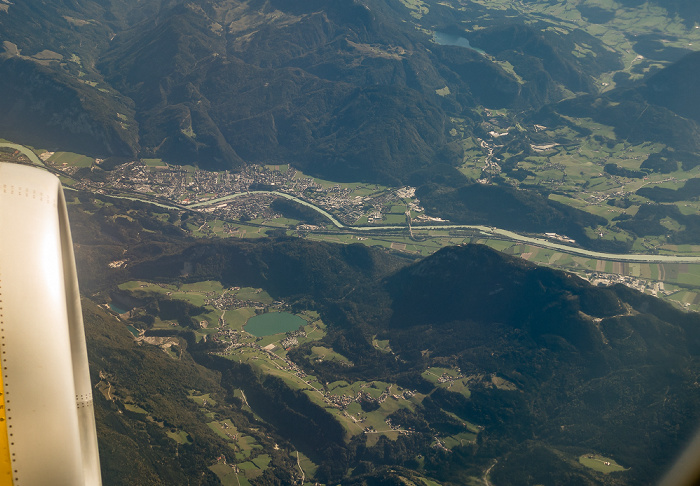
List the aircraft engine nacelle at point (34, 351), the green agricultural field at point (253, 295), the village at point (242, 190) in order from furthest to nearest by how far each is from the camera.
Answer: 1. the village at point (242, 190)
2. the green agricultural field at point (253, 295)
3. the aircraft engine nacelle at point (34, 351)

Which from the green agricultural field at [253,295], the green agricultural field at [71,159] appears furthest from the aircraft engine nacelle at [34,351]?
the green agricultural field at [71,159]

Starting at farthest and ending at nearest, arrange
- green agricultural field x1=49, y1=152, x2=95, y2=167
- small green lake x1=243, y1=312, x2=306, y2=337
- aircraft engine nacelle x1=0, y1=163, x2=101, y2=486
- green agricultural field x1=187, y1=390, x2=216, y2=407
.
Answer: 1. green agricultural field x1=49, y1=152, x2=95, y2=167
2. small green lake x1=243, y1=312, x2=306, y2=337
3. green agricultural field x1=187, y1=390, x2=216, y2=407
4. aircraft engine nacelle x1=0, y1=163, x2=101, y2=486

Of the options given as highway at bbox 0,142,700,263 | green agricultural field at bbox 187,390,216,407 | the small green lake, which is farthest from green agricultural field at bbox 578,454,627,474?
highway at bbox 0,142,700,263

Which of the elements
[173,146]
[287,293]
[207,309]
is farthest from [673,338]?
[173,146]

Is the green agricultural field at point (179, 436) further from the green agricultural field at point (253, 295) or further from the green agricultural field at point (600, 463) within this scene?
the green agricultural field at point (600, 463)

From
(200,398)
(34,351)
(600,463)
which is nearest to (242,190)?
(200,398)

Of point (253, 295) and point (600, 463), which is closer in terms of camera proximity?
point (600, 463)

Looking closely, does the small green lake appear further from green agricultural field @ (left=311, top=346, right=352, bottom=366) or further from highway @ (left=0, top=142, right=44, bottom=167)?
highway @ (left=0, top=142, right=44, bottom=167)

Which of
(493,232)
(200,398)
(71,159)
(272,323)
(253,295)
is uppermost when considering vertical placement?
(71,159)

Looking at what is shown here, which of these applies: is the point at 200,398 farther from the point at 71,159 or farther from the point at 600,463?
the point at 71,159
